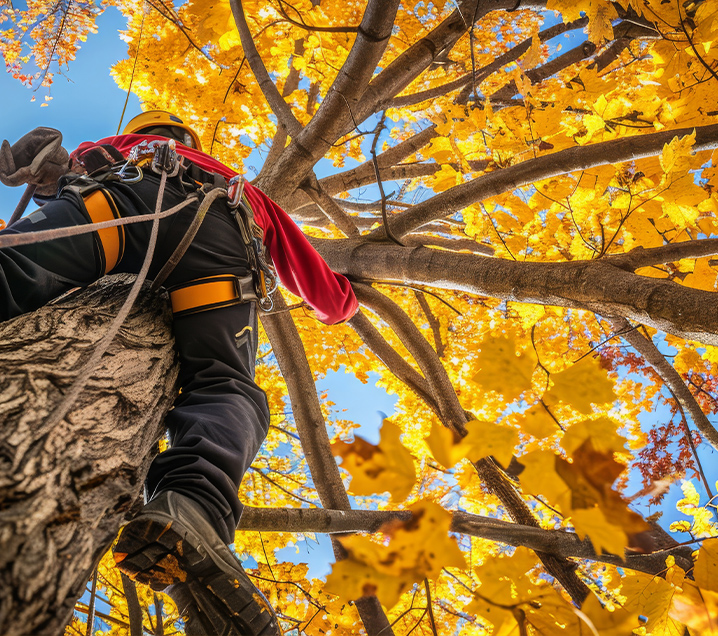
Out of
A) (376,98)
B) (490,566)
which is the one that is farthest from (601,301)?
(376,98)

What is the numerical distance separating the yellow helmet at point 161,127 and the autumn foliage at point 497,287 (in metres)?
0.35

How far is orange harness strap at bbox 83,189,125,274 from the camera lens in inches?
61.2

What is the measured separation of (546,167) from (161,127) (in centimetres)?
203

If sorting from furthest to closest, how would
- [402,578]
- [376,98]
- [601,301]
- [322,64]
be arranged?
1. [322,64]
2. [376,98]
3. [601,301]
4. [402,578]

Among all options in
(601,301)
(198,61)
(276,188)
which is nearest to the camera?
(601,301)

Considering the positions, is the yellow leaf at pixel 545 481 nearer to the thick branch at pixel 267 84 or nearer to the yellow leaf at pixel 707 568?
the yellow leaf at pixel 707 568

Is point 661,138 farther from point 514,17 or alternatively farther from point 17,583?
point 514,17

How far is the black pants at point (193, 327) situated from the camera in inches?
46.2

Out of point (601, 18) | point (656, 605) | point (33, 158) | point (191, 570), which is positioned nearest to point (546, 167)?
point (601, 18)

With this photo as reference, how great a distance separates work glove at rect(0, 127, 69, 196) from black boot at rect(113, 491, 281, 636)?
1612 mm

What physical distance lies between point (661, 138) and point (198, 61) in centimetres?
504

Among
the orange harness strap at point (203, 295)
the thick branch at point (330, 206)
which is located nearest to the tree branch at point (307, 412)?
the thick branch at point (330, 206)

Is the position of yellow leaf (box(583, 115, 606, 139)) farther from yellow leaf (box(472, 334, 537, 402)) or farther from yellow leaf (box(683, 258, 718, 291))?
yellow leaf (box(472, 334, 537, 402))

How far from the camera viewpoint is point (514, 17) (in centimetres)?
599
